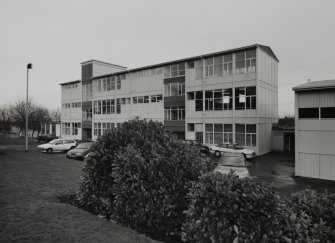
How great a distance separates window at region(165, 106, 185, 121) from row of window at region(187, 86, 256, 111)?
2.32m

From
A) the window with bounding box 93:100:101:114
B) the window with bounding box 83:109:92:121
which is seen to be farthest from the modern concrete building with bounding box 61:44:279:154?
the window with bounding box 83:109:92:121

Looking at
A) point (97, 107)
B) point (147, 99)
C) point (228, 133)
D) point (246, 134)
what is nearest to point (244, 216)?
point (246, 134)

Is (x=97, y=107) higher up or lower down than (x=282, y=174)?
higher up

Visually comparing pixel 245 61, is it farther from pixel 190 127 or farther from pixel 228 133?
pixel 190 127

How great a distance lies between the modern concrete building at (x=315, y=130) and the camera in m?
19.4

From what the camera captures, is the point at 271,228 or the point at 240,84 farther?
the point at 240,84

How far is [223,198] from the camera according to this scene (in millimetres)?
4891

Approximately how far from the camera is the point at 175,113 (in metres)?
39.0

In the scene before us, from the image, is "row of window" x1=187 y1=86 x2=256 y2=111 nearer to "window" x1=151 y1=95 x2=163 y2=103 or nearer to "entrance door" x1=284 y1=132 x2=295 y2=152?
"window" x1=151 y1=95 x2=163 y2=103

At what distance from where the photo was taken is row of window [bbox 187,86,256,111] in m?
30.8

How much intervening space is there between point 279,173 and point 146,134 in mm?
17658

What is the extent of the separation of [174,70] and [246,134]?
14652 millimetres

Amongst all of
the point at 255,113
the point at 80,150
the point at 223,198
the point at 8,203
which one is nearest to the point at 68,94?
the point at 80,150

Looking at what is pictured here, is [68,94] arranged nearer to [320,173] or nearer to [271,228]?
[320,173]
